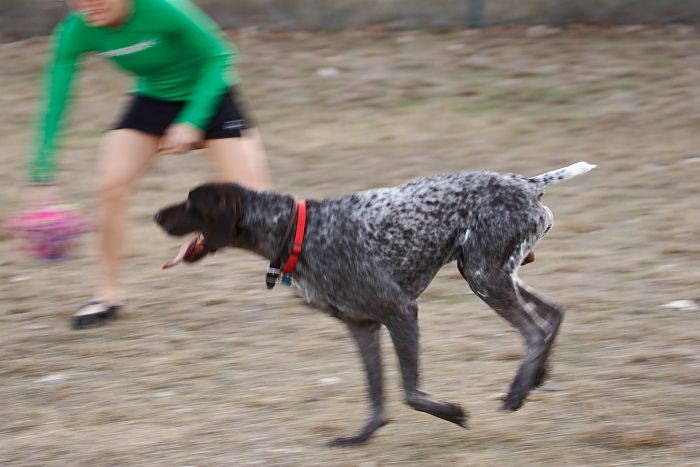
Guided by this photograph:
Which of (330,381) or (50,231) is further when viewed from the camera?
(50,231)

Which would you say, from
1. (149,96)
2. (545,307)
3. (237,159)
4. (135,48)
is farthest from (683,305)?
(135,48)

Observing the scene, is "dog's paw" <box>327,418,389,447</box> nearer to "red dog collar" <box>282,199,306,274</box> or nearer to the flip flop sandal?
"red dog collar" <box>282,199,306,274</box>

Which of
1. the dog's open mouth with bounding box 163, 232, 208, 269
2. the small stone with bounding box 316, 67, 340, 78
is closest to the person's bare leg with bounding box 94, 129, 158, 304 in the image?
the dog's open mouth with bounding box 163, 232, 208, 269

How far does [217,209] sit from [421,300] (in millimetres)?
2306

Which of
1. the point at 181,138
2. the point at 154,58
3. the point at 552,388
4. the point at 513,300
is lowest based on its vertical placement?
the point at 552,388

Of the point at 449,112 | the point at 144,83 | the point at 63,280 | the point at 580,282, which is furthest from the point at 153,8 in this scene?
the point at 449,112

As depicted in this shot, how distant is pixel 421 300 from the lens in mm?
6719

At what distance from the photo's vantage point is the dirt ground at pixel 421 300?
191 inches

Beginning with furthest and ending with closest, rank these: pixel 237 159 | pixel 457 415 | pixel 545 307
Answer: pixel 237 159 → pixel 545 307 → pixel 457 415

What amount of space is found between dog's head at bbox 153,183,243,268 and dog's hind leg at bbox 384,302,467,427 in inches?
29.1

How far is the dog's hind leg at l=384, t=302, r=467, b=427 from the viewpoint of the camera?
15.1ft

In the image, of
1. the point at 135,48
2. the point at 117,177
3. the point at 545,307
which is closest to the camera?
the point at 545,307

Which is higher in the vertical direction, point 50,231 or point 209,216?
point 209,216

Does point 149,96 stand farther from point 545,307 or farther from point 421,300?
point 545,307
